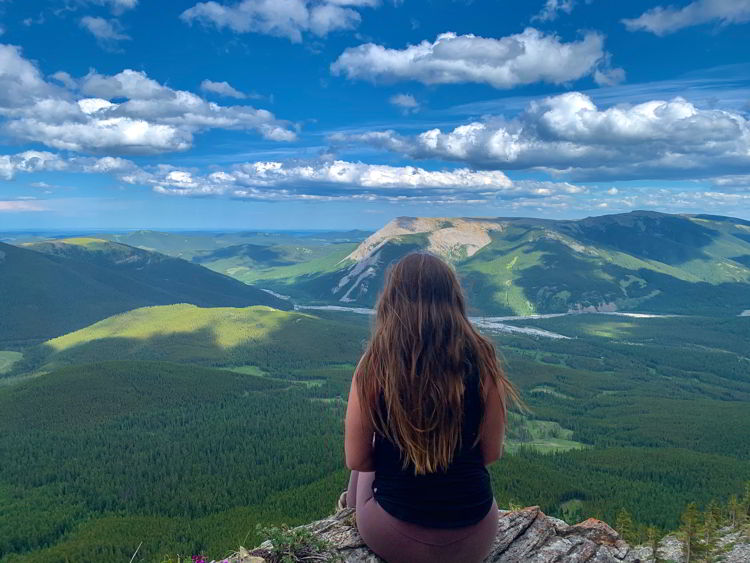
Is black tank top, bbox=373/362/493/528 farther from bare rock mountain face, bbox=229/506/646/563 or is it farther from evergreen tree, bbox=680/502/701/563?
evergreen tree, bbox=680/502/701/563

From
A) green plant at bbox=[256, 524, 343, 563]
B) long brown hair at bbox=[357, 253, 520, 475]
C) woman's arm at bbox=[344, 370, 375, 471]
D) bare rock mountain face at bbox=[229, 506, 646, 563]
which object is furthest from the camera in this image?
bare rock mountain face at bbox=[229, 506, 646, 563]

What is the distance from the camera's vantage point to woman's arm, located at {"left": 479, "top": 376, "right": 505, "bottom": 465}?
1079 cm

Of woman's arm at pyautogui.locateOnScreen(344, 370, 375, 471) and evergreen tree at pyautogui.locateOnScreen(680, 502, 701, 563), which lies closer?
woman's arm at pyautogui.locateOnScreen(344, 370, 375, 471)

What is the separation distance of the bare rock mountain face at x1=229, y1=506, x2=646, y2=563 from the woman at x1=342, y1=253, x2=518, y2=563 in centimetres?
215

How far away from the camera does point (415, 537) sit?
11.1 m

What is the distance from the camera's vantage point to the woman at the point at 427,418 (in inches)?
409

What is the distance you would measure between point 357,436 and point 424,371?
193cm

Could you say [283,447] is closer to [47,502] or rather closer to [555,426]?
[47,502]

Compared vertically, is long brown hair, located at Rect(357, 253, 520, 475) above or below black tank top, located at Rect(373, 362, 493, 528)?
above

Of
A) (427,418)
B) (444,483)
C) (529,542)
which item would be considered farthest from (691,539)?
(427,418)

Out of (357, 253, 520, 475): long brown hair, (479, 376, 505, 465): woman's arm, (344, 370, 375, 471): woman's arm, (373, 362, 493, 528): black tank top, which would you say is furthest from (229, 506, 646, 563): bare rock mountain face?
(357, 253, 520, 475): long brown hair

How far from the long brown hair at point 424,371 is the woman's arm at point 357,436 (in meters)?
0.16

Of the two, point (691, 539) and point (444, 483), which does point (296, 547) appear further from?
point (691, 539)

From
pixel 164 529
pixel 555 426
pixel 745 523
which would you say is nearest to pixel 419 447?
pixel 745 523
